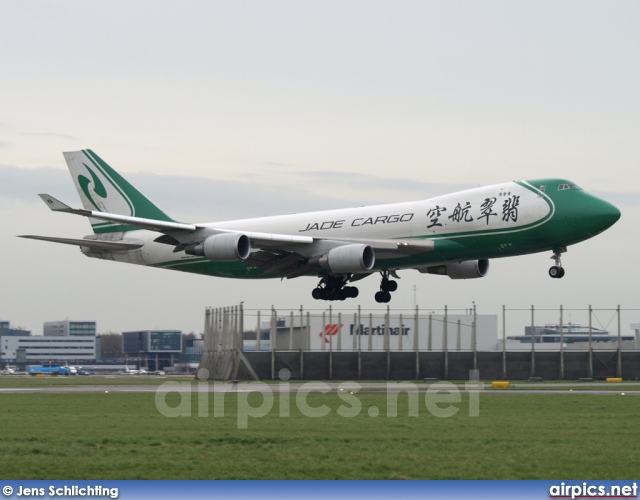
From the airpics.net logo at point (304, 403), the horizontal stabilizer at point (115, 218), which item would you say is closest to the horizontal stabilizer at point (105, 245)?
the horizontal stabilizer at point (115, 218)

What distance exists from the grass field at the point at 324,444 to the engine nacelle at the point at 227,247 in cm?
1303

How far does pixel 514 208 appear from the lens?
169 ft

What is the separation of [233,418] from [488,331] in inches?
3076

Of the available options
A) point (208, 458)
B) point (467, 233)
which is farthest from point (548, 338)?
point (208, 458)

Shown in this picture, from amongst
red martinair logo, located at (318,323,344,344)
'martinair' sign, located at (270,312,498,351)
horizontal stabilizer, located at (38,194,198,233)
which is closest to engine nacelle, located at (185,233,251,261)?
horizontal stabilizer, located at (38,194,198,233)

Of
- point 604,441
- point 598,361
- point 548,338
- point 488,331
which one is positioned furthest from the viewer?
point 548,338

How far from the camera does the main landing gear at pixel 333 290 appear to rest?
2329 inches

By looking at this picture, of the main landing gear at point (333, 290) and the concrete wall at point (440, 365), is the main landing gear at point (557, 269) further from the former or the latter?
the concrete wall at point (440, 365)

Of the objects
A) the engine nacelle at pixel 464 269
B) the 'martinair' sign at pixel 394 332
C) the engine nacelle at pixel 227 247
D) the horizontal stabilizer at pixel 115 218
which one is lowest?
the 'martinair' sign at pixel 394 332

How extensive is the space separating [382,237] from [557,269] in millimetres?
9045

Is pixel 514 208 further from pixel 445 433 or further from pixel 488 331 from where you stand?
pixel 488 331

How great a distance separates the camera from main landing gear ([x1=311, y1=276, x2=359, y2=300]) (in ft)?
194

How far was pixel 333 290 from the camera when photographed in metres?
59.4

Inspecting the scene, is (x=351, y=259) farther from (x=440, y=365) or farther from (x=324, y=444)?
(x=440, y=365)
